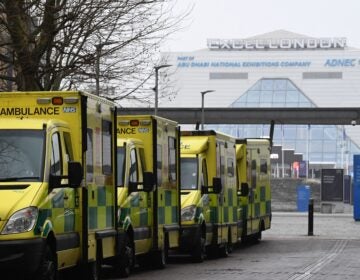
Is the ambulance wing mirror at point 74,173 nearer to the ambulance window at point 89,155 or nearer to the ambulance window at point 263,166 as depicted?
the ambulance window at point 89,155

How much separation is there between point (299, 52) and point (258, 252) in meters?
142

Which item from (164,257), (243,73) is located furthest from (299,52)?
(164,257)

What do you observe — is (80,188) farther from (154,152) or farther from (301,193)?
(301,193)

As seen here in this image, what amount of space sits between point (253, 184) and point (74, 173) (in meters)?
16.6

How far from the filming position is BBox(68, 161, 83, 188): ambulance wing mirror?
1257 cm

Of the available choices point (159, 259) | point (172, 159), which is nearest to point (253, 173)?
point (172, 159)

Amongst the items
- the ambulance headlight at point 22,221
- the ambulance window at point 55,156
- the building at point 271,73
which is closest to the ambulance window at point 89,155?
the ambulance window at point 55,156

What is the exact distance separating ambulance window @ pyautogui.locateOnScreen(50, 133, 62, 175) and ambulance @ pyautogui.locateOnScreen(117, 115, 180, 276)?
340cm

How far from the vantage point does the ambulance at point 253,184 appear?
27109mm

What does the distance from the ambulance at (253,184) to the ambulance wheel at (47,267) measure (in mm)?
14129

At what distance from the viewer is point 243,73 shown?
163750mm

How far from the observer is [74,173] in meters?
12.6

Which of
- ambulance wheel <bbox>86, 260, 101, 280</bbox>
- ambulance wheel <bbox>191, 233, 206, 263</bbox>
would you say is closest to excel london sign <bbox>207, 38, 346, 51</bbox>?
ambulance wheel <bbox>191, 233, 206, 263</bbox>

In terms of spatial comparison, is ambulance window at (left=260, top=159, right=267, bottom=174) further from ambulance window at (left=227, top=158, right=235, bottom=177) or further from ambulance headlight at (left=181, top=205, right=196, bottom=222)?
ambulance headlight at (left=181, top=205, right=196, bottom=222)
